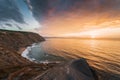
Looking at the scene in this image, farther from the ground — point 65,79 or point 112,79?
point 65,79

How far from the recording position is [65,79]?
25.4ft

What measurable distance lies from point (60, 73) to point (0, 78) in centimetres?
652

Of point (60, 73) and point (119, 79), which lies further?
point (119, 79)

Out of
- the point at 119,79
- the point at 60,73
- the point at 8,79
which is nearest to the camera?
the point at 60,73

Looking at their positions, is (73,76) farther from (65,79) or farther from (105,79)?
(105,79)

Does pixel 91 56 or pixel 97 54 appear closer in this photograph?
pixel 91 56

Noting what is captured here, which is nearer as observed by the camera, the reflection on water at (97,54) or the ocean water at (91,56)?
the ocean water at (91,56)

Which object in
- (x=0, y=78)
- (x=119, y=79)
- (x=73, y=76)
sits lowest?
(x=119, y=79)

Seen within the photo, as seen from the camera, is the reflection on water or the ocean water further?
the reflection on water

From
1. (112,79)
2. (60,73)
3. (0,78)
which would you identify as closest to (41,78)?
(60,73)

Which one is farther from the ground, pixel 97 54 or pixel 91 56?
pixel 91 56

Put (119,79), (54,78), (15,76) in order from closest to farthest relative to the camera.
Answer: (54,78), (15,76), (119,79)

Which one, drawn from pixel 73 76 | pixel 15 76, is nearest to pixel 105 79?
pixel 73 76

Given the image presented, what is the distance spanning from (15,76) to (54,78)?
509 centimetres
